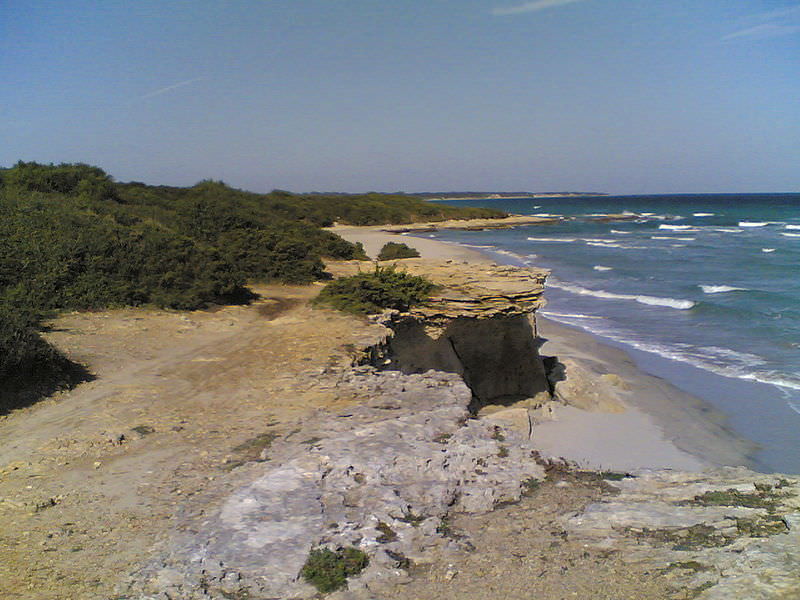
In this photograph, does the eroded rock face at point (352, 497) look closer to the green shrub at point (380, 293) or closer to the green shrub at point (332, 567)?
the green shrub at point (332, 567)

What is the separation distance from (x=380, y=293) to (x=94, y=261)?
709cm

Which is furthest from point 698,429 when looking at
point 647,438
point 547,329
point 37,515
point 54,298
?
point 54,298

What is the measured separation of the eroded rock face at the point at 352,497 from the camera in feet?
14.4

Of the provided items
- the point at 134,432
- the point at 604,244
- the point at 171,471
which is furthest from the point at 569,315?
the point at 604,244

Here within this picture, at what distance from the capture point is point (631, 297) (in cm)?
2695

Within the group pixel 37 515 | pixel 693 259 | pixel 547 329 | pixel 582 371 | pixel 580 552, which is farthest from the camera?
pixel 693 259

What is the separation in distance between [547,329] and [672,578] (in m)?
17.0

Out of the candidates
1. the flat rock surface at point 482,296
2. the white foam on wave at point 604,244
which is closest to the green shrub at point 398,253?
the flat rock surface at point 482,296

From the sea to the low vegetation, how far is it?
37.5ft

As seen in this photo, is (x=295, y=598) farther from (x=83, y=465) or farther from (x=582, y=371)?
(x=582, y=371)

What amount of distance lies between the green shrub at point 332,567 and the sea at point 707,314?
29.6 ft

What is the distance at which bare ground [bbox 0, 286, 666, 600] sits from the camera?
438 centimetres

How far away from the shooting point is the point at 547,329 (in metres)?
20.8

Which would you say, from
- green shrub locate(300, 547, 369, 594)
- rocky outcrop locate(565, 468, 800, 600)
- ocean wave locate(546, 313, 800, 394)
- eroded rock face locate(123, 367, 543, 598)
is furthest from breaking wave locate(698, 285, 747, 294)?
green shrub locate(300, 547, 369, 594)
